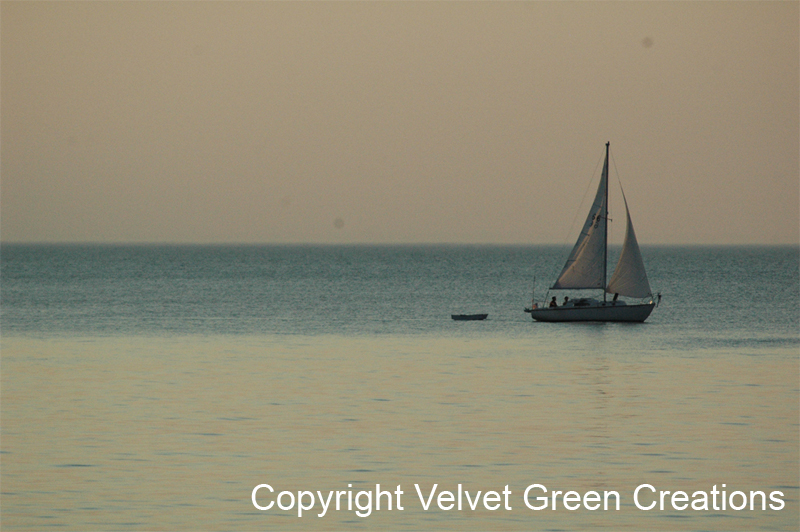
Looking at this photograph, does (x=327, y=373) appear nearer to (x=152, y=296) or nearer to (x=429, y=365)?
(x=429, y=365)

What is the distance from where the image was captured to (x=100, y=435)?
87.3ft

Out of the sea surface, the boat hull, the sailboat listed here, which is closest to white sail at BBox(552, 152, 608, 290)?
the sailboat

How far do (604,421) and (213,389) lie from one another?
509 inches

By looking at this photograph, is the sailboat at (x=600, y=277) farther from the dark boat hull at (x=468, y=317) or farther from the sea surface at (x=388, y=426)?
the sea surface at (x=388, y=426)

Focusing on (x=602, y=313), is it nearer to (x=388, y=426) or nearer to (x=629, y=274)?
(x=629, y=274)

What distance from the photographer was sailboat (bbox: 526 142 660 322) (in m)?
68.6

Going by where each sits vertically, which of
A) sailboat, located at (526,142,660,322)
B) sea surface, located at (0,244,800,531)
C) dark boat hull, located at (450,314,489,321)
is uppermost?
sailboat, located at (526,142,660,322)

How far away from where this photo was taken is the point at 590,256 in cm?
7100

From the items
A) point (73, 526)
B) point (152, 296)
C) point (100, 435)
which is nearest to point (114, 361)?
point (100, 435)

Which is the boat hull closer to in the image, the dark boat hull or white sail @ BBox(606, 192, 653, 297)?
white sail @ BBox(606, 192, 653, 297)

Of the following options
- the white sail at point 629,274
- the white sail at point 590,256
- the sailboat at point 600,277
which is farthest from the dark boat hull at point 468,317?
the white sail at point 629,274

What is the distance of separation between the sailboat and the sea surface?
6413 mm

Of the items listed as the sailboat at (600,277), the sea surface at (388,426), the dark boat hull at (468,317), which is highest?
the sailboat at (600,277)

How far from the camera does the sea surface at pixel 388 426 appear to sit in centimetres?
1956
